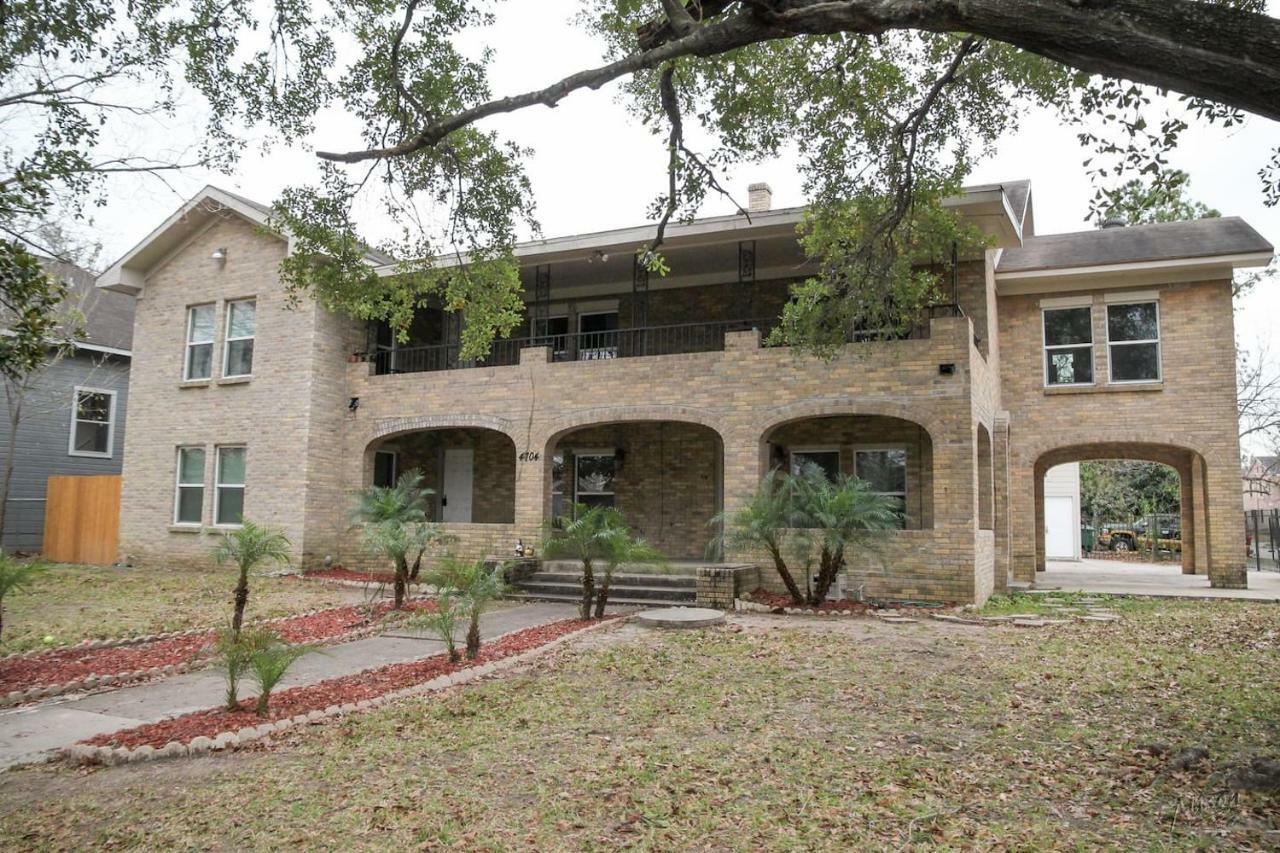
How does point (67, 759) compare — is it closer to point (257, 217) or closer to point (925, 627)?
point (925, 627)

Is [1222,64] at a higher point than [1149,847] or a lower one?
higher

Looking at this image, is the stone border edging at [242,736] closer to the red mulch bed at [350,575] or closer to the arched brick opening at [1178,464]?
the red mulch bed at [350,575]

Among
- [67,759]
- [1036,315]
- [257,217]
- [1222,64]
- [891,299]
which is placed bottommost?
[67,759]

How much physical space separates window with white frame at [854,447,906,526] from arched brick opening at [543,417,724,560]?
Result: 8.94ft

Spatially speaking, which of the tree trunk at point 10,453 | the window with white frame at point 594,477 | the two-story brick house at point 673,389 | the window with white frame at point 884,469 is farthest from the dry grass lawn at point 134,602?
the window with white frame at point 884,469

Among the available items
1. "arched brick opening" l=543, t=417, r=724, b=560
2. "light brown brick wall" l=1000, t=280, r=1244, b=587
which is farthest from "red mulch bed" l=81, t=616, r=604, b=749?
"light brown brick wall" l=1000, t=280, r=1244, b=587

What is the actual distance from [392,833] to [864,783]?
8.77 ft

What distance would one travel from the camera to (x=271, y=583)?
15.5m

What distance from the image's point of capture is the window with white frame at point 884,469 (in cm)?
1545

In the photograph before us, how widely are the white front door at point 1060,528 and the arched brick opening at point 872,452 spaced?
589 inches

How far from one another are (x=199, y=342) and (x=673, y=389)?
11459mm

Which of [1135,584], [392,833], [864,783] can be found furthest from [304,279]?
[1135,584]

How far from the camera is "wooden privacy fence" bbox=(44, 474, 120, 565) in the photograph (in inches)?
768

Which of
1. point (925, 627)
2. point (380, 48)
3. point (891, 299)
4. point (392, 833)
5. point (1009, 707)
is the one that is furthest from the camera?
point (891, 299)
